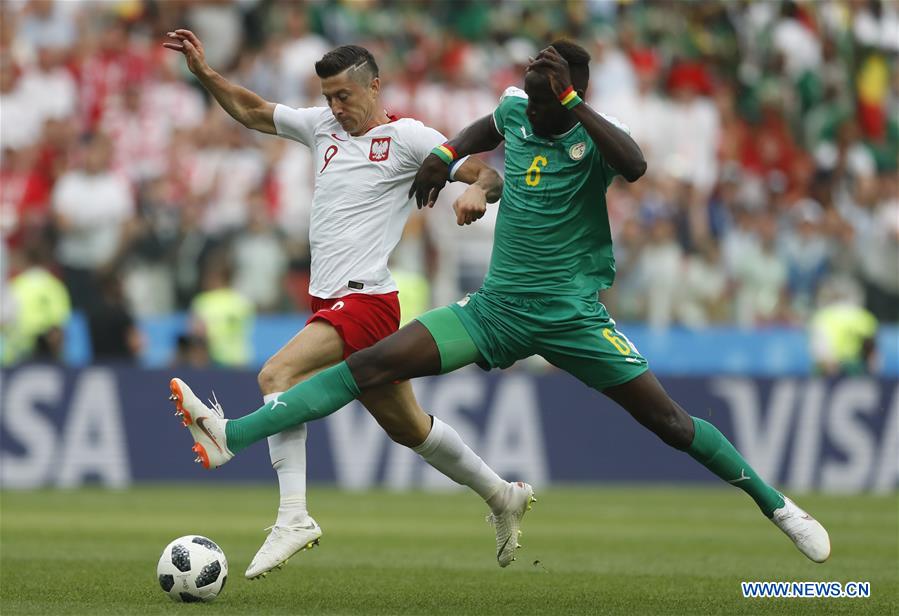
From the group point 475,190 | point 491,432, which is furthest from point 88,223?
point 475,190

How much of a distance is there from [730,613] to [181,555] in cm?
268

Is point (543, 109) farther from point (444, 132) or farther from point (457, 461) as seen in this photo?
point (444, 132)

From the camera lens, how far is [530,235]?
8727 millimetres

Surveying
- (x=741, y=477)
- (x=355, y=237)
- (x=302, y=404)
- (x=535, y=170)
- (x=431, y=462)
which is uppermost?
(x=535, y=170)

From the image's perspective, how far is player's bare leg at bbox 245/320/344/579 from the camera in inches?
337

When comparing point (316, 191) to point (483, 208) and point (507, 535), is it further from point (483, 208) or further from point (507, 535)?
point (507, 535)

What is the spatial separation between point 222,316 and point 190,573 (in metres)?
10.1

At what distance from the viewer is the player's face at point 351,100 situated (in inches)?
360

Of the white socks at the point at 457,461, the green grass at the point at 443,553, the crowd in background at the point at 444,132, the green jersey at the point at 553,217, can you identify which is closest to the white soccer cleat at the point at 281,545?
the green grass at the point at 443,553

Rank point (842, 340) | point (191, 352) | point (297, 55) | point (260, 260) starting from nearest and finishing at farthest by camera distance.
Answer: point (191, 352) < point (260, 260) < point (842, 340) < point (297, 55)

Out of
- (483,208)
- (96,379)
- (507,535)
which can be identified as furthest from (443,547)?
(96,379)

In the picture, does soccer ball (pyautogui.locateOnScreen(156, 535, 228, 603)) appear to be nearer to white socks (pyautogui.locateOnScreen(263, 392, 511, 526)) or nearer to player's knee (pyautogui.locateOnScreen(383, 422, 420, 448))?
white socks (pyautogui.locateOnScreen(263, 392, 511, 526))

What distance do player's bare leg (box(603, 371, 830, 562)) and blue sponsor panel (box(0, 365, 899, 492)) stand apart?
883 centimetres

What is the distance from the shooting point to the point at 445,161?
29.0ft
